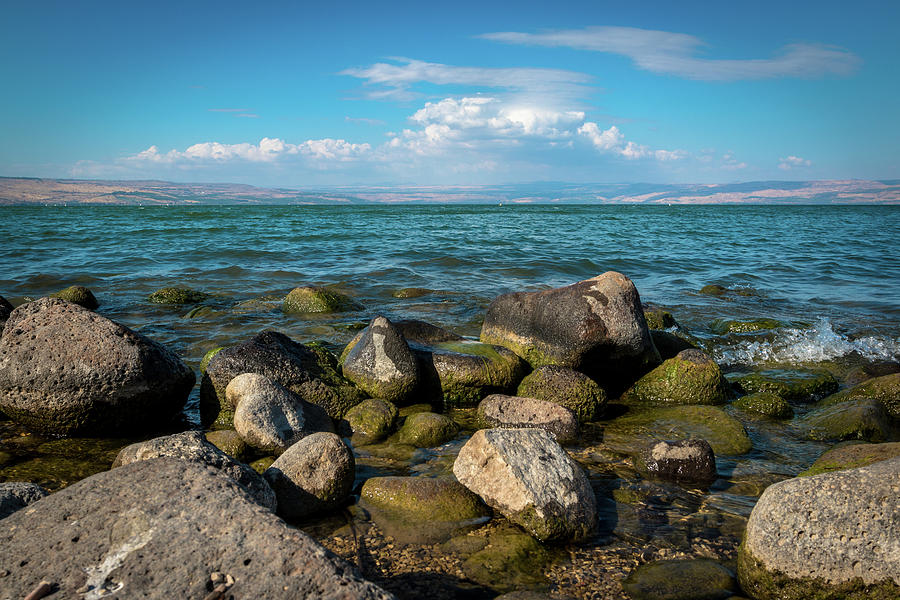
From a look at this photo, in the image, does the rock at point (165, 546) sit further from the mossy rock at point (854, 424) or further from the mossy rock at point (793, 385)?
the mossy rock at point (793, 385)

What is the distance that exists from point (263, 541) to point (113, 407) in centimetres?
415

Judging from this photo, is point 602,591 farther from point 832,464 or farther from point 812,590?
point 832,464

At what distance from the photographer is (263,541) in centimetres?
259

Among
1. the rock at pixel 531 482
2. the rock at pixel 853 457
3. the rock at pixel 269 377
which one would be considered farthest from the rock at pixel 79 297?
the rock at pixel 853 457

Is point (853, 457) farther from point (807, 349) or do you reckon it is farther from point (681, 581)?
point (807, 349)

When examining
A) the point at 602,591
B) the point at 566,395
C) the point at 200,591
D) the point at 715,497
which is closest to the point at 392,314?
the point at 566,395

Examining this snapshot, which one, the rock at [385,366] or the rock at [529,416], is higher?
the rock at [385,366]

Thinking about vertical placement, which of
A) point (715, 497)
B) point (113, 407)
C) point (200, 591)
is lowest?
point (715, 497)

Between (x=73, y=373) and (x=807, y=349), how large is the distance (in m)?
10.3

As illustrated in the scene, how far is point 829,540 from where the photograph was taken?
3408mm

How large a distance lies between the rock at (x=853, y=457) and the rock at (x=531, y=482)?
6.44 ft

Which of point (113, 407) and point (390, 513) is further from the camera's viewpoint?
point (113, 407)

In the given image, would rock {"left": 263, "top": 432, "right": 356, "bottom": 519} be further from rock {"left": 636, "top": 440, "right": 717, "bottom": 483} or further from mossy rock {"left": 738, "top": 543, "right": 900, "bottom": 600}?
mossy rock {"left": 738, "top": 543, "right": 900, "bottom": 600}

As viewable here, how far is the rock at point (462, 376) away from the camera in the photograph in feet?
23.2
